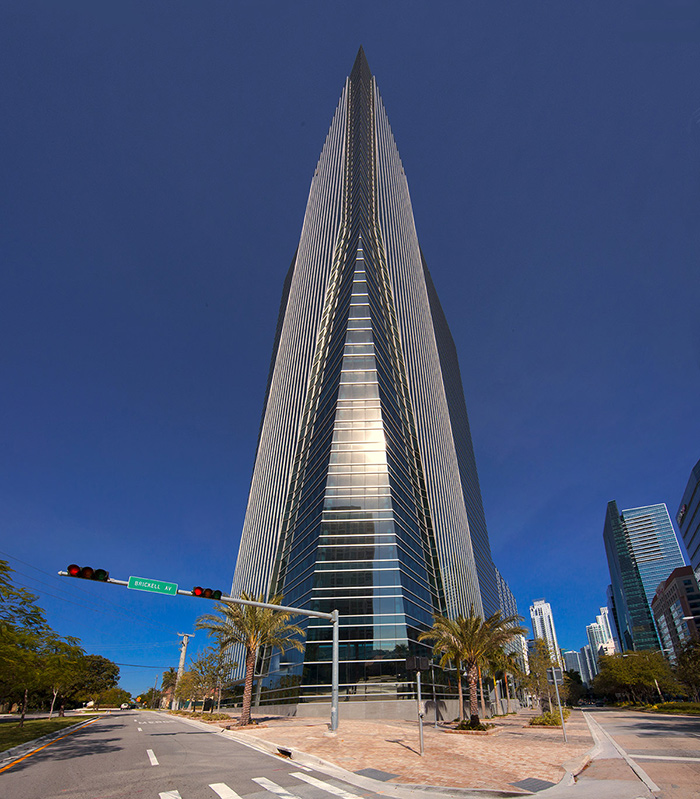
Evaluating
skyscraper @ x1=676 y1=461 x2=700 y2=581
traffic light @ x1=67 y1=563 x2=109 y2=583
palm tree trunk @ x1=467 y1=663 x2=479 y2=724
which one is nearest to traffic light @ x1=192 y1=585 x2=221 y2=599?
traffic light @ x1=67 y1=563 x2=109 y2=583

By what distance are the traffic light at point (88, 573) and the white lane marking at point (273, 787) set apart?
7.78 m

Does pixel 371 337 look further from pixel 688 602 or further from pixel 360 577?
pixel 688 602

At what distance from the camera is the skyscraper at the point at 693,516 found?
383ft

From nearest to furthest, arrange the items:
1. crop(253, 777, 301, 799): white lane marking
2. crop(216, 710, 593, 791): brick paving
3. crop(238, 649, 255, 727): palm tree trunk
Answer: crop(253, 777, 301, 799): white lane marking < crop(216, 710, 593, 791): brick paving < crop(238, 649, 255, 727): palm tree trunk

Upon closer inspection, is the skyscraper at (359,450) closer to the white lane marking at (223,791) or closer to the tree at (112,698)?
the white lane marking at (223,791)

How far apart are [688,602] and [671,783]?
174 m

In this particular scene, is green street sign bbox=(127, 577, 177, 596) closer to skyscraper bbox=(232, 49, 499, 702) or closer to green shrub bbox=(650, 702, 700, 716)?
skyscraper bbox=(232, 49, 499, 702)

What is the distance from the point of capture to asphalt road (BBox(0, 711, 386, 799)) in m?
9.48

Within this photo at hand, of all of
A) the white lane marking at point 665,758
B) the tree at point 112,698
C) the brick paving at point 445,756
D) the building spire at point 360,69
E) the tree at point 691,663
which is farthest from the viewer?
the tree at point 112,698

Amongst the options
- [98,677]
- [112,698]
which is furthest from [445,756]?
[112,698]

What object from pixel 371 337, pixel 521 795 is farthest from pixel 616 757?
pixel 371 337

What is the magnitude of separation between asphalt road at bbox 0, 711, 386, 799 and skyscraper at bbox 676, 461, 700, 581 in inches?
5464

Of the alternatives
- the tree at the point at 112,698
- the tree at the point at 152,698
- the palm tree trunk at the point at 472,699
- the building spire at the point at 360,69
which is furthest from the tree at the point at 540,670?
the tree at the point at 152,698

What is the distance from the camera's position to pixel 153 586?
1641cm
